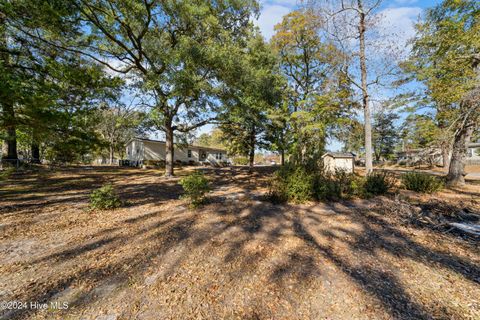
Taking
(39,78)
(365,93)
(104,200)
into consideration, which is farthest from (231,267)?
(365,93)

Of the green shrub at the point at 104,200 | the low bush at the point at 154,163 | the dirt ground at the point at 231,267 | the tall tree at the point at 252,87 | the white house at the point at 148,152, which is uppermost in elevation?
the tall tree at the point at 252,87

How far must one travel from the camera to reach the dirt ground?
209 centimetres

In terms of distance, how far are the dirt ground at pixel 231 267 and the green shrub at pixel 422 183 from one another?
459 centimetres

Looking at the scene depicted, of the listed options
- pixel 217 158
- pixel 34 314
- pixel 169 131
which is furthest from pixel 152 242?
pixel 217 158

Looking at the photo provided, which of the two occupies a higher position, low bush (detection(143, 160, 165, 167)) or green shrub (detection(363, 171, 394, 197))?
low bush (detection(143, 160, 165, 167))

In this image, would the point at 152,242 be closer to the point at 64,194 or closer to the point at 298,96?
the point at 64,194

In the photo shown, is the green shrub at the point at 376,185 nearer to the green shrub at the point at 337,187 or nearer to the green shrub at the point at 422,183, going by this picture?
the green shrub at the point at 337,187

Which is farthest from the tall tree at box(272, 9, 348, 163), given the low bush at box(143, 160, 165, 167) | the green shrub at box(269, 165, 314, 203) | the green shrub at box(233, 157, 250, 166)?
the green shrub at box(233, 157, 250, 166)

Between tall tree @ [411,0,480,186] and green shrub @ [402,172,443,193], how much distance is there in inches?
59.0

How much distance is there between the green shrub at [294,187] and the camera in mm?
6566

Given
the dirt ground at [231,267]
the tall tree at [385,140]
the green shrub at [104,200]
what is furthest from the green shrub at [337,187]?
the tall tree at [385,140]

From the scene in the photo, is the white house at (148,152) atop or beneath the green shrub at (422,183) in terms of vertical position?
atop

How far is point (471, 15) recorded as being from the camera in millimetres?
7633

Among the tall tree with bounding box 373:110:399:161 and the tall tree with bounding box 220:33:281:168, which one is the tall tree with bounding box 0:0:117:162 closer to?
the tall tree with bounding box 220:33:281:168
